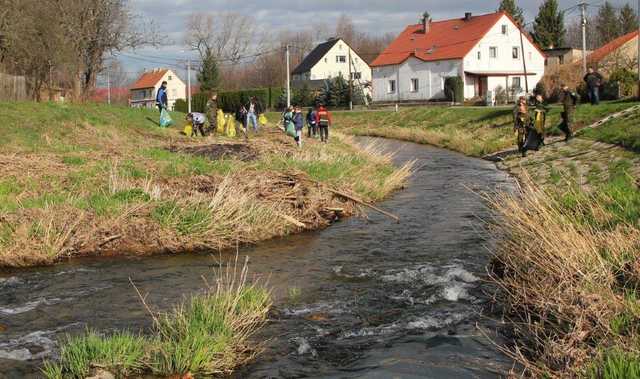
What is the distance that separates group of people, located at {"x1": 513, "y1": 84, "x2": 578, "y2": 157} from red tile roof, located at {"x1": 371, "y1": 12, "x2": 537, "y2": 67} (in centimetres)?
4001

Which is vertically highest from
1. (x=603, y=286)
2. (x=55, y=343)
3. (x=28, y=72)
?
(x=28, y=72)

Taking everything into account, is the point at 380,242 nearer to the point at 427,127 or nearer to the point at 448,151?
the point at 448,151

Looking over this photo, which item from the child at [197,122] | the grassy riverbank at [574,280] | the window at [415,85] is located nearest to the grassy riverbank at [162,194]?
the grassy riverbank at [574,280]

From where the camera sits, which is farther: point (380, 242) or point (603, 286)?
→ point (380, 242)

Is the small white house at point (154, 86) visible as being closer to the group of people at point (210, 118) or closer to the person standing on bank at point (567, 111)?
the group of people at point (210, 118)

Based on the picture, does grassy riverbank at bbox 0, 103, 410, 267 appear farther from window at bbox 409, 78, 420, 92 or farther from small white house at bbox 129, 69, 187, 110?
small white house at bbox 129, 69, 187, 110

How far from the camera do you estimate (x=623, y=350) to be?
19.1 feet

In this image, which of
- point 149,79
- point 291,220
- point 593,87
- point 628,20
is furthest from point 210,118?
point 149,79

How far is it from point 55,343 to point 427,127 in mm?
40713

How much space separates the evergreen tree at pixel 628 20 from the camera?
297ft

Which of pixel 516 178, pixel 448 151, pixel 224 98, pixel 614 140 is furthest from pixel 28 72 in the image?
pixel 224 98

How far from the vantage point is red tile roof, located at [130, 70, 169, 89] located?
401ft

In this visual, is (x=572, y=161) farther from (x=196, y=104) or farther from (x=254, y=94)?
(x=196, y=104)

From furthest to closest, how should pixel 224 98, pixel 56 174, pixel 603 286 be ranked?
pixel 224 98
pixel 56 174
pixel 603 286
